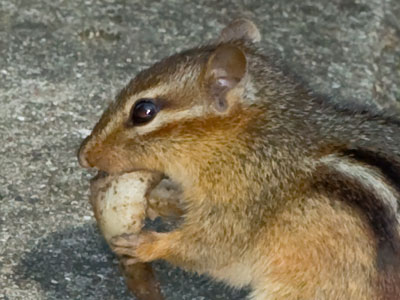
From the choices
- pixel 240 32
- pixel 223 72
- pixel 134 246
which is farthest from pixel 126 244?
pixel 240 32

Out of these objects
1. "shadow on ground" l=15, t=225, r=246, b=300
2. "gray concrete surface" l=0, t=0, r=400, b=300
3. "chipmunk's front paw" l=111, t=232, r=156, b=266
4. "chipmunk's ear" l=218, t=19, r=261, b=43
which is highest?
"chipmunk's ear" l=218, t=19, r=261, b=43

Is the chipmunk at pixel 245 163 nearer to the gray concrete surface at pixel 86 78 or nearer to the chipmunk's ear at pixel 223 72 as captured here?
the chipmunk's ear at pixel 223 72

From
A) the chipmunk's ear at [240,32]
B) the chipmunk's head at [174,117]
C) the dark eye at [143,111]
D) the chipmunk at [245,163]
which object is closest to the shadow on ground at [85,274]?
the chipmunk at [245,163]

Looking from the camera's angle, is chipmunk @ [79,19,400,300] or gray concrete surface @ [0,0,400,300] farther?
gray concrete surface @ [0,0,400,300]

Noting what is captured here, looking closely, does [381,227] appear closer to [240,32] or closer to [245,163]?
[245,163]

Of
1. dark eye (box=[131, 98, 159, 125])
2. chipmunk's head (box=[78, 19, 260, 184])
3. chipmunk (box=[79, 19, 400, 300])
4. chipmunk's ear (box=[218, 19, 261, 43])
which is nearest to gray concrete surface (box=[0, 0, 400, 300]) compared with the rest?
chipmunk (box=[79, 19, 400, 300])

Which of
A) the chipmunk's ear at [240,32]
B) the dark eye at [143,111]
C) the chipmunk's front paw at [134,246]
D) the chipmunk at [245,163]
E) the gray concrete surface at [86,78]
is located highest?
the chipmunk's ear at [240,32]

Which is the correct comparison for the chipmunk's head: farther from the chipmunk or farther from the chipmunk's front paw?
the chipmunk's front paw
